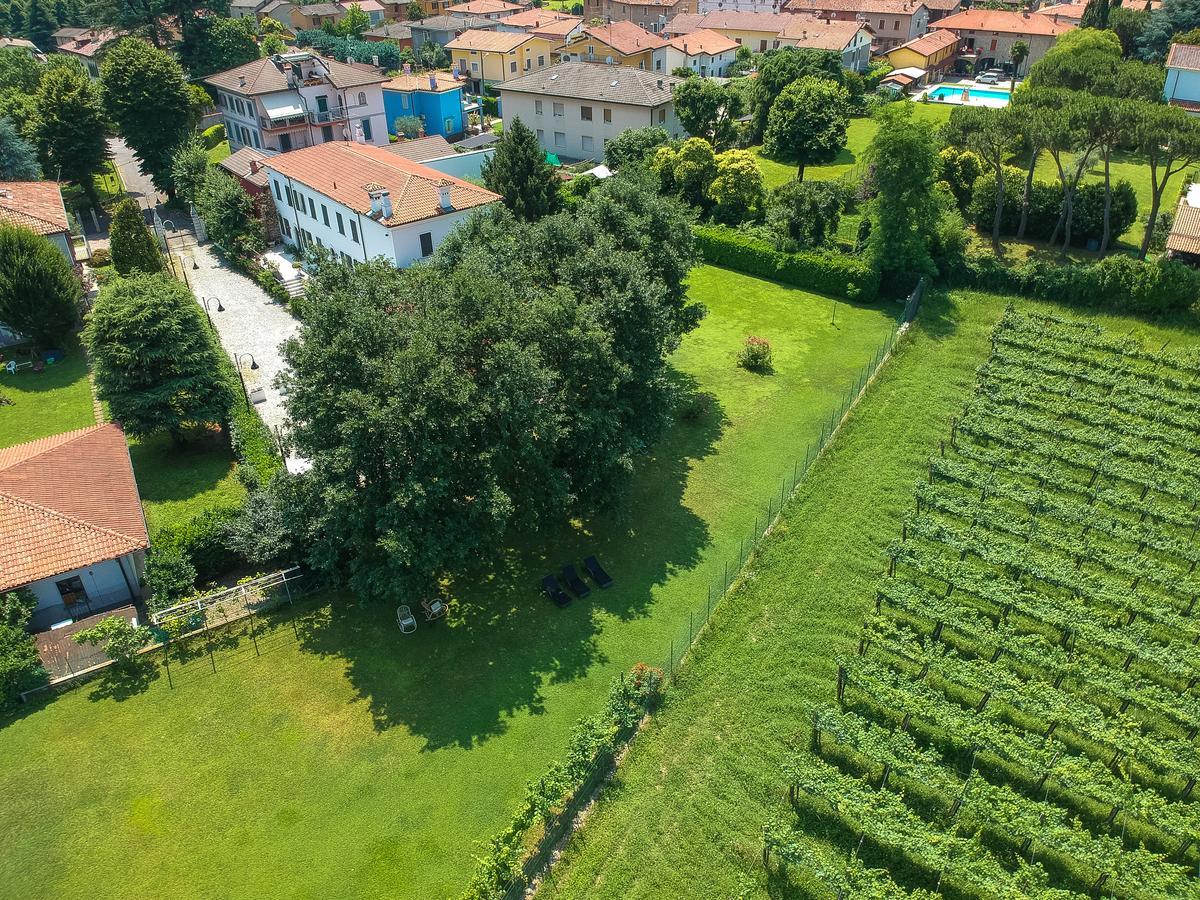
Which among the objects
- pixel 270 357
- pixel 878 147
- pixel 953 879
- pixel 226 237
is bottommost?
pixel 953 879

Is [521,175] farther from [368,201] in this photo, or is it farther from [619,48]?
[619,48]

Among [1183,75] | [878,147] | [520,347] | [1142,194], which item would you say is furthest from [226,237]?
[1183,75]

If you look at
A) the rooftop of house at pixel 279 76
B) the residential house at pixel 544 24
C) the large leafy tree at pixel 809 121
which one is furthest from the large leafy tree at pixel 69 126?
the residential house at pixel 544 24

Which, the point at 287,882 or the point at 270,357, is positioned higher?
the point at 270,357

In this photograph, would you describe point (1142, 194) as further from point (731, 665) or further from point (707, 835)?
point (707, 835)

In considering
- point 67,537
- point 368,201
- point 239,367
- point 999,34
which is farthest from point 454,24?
point 67,537

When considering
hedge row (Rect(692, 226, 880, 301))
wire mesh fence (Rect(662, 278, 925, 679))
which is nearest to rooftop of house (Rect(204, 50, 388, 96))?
hedge row (Rect(692, 226, 880, 301))

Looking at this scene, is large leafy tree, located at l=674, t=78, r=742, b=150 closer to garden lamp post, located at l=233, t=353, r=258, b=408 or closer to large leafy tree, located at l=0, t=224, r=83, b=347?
garden lamp post, located at l=233, t=353, r=258, b=408

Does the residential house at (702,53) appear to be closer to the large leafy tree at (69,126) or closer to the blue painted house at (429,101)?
the blue painted house at (429,101)
